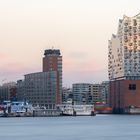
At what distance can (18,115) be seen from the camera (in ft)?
614

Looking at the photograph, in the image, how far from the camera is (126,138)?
91250 millimetres

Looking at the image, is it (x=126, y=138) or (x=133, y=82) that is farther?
(x=133, y=82)

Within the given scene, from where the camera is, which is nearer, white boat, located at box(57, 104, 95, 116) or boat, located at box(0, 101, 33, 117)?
boat, located at box(0, 101, 33, 117)

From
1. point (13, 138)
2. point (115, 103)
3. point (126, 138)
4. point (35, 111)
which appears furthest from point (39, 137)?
point (115, 103)

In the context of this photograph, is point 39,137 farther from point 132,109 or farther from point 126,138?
point 132,109

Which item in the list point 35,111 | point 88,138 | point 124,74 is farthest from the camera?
point 124,74

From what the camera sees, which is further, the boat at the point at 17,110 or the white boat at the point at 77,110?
the white boat at the point at 77,110

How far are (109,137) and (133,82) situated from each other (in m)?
97.3

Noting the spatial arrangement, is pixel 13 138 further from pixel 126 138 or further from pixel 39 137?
pixel 126 138

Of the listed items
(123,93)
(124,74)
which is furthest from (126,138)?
(124,74)

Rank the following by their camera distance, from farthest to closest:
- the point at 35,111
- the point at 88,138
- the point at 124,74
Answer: the point at 124,74 → the point at 35,111 → the point at 88,138

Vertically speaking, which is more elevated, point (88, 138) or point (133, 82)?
point (133, 82)

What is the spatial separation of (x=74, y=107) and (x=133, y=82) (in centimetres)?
Result: 1615

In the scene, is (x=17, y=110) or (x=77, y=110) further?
(x=77, y=110)
